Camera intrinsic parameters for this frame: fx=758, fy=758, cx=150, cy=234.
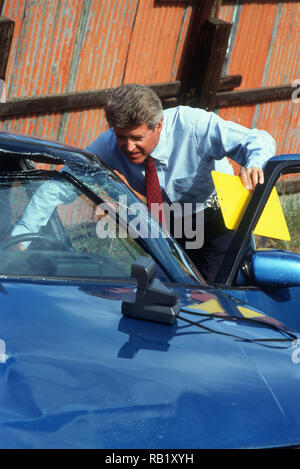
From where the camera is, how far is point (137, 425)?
1.64 meters

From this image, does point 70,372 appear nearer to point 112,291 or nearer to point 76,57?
point 112,291

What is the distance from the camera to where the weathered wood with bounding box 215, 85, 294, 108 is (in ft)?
24.8

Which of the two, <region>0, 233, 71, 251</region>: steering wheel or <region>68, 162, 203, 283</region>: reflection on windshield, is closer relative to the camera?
<region>0, 233, 71, 251</region>: steering wheel

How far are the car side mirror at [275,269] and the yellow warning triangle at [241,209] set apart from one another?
26cm

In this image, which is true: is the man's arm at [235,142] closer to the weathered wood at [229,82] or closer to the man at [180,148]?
the man at [180,148]

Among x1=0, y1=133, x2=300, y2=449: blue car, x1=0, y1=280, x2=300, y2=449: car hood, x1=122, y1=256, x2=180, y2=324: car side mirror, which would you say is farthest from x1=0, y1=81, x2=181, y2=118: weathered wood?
x1=122, y1=256, x2=180, y2=324: car side mirror

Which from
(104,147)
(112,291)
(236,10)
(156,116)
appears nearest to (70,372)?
(112,291)

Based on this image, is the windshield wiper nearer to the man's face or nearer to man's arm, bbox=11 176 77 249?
man's arm, bbox=11 176 77 249

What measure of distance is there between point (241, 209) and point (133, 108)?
0.83m

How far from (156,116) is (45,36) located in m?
2.30

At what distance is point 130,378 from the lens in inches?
71.1

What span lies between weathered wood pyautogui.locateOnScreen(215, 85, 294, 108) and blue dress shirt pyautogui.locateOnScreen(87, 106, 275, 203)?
3481mm

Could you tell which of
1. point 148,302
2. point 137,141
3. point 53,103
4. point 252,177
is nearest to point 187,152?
point 137,141

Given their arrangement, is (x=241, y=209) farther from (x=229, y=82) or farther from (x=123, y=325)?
(x=229, y=82)
